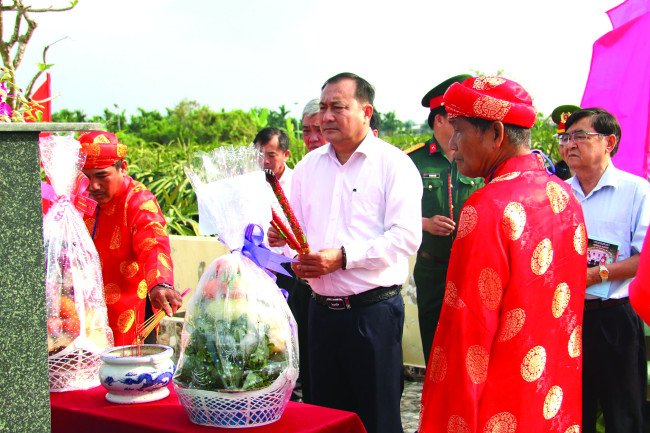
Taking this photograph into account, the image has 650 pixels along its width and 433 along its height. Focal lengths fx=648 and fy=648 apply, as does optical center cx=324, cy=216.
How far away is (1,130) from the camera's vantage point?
1.48m

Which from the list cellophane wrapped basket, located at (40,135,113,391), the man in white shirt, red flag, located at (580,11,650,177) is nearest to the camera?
cellophane wrapped basket, located at (40,135,113,391)

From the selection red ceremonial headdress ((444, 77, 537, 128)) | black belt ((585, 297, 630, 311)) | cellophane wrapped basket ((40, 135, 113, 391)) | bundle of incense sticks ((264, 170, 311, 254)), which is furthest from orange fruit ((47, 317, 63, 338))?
black belt ((585, 297, 630, 311))

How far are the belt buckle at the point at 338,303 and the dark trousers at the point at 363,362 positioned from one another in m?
0.02

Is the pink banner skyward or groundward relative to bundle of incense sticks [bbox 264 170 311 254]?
skyward

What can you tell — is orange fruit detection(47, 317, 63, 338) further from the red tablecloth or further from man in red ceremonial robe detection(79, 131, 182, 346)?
man in red ceremonial robe detection(79, 131, 182, 346)

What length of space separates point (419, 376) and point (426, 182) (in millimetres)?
1888

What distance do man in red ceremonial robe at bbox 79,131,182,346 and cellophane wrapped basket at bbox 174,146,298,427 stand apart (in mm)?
1214

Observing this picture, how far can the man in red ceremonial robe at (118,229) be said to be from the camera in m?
3.29

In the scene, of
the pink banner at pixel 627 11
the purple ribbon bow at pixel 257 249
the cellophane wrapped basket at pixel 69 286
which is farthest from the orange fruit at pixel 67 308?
the pink banner at pixel 627 11

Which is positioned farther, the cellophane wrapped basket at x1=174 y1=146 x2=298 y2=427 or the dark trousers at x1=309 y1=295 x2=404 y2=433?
the dark trousers at x1=309 y1=295 x2=404 y2=433

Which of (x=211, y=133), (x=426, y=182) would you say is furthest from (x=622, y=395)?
(x=211, y=133)

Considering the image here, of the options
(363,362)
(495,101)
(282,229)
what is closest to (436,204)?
(363,362)

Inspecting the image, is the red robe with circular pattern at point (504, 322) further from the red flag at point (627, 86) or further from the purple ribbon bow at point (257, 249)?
Answer: the red flag at point (627, 86)

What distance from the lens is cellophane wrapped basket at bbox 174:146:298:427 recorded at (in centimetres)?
190
